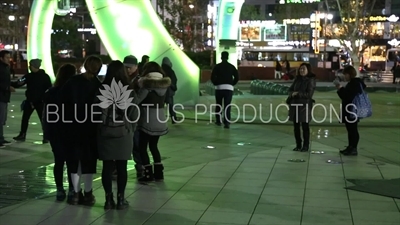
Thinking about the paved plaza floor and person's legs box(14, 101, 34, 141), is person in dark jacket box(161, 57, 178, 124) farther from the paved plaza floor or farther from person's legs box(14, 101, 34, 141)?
person's legs box(14, 101, 34, 141)

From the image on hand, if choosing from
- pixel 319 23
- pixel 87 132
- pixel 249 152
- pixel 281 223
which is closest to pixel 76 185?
pixel 87 132

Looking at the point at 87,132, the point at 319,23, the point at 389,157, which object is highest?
the point at 319,23

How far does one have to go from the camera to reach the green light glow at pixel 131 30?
16.0 meters

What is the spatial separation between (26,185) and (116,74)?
7.60ft

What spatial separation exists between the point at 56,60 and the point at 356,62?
68.0ft

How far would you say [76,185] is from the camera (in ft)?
22.7

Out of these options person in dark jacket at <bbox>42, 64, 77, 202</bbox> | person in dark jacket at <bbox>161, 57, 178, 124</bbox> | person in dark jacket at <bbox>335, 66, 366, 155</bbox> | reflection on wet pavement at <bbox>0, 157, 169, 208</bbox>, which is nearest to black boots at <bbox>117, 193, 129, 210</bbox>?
person in dark jacket at <bbox>42, 64, 77, 202</bbox>

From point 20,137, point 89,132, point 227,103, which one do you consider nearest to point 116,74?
point 89,132

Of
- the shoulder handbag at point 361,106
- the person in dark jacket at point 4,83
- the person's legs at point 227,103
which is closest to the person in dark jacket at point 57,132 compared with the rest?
the person in dark jacket at point 4,83

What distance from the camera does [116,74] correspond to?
6.68 metres

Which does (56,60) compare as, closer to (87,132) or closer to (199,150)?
(199,150)

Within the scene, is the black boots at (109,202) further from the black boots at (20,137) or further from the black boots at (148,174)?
the black boots at (20,137)

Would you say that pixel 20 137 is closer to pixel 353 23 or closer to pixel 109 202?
pixel 109 202

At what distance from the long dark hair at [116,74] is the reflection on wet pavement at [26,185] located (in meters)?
1.76
